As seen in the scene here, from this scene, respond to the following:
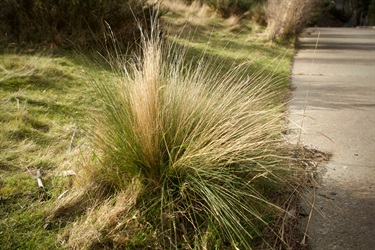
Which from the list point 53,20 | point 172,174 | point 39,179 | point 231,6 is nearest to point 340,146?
point 172,174

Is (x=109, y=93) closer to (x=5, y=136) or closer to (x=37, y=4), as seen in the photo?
(x=5, y=136)

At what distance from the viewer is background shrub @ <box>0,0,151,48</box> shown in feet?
20.9

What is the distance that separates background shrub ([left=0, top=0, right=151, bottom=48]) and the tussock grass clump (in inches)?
166

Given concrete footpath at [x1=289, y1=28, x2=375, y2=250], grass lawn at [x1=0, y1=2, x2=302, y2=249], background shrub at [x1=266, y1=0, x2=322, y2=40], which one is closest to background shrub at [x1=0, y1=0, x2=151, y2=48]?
grass lawn at [x1=0, y1=2, x2=302, y2=249]

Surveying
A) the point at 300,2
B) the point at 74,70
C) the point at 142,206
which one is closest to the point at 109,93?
the point at 142,206

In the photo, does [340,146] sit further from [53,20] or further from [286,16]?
[286,16]

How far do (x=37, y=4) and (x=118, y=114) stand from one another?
473 cm

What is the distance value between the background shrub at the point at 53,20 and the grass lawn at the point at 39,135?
0.50 m

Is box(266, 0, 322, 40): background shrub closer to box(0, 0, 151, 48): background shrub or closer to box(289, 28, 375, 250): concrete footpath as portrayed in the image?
box(289, 28, 375, 250): concrete footpath

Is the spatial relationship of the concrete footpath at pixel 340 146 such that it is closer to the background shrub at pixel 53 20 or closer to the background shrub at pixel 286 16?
the background shrub at pixel 53 20

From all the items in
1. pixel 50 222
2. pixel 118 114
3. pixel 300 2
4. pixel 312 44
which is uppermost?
pixel 118 114

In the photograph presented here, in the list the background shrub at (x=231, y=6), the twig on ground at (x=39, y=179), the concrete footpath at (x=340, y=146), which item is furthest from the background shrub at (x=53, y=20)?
the background shrub at (x=231, y=6)

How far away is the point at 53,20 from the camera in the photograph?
6.49 metres

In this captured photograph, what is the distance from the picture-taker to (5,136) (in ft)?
9.98
